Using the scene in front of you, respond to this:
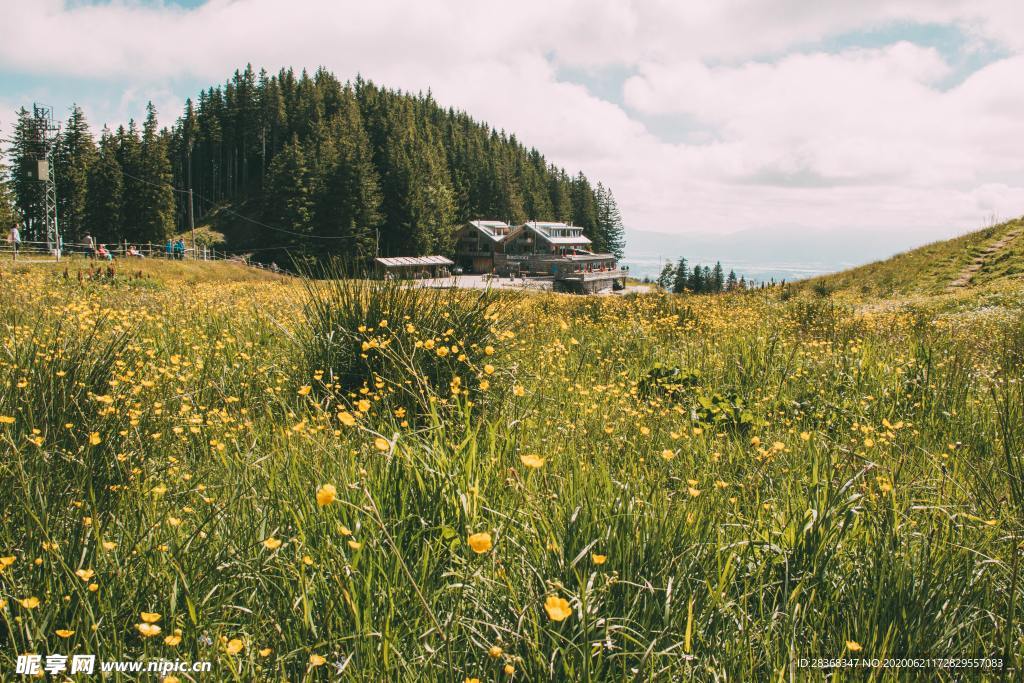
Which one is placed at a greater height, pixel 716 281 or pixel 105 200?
pixel 105 200

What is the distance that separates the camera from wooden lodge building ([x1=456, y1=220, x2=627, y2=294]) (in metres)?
98.0

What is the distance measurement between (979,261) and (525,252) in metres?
83.1

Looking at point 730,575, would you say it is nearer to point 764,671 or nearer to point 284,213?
point 764,671

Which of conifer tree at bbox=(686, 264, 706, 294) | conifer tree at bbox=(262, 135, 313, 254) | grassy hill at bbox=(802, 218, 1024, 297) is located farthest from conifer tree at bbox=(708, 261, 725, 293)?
grassy hill at bbox=(802, 218, 1024, 297)

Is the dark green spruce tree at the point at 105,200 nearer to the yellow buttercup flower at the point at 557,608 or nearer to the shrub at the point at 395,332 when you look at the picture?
the shrub at the point at 395,332

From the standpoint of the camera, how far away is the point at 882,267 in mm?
29688

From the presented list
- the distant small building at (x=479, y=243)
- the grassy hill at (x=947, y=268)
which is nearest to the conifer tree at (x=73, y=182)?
the distant small building at (x=479, y=243)

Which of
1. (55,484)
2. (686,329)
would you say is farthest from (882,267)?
(55,484)

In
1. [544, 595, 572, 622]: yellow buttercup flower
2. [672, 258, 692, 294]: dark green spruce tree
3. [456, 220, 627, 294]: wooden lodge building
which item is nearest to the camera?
[544, 595, 572, 622]: yellow buttercup flower

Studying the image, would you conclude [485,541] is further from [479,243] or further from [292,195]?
[479,243]

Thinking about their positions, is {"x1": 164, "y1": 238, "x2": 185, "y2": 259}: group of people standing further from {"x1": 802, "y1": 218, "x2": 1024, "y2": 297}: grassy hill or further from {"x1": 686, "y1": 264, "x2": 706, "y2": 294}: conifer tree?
{"x1": 686, "y1": 264, "x2": 706, "y2": 294}: conifer tree

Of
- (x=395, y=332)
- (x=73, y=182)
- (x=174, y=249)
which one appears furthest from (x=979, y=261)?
(x=73, y=182)

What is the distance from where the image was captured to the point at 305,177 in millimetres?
78500

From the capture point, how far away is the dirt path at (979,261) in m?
23.4
